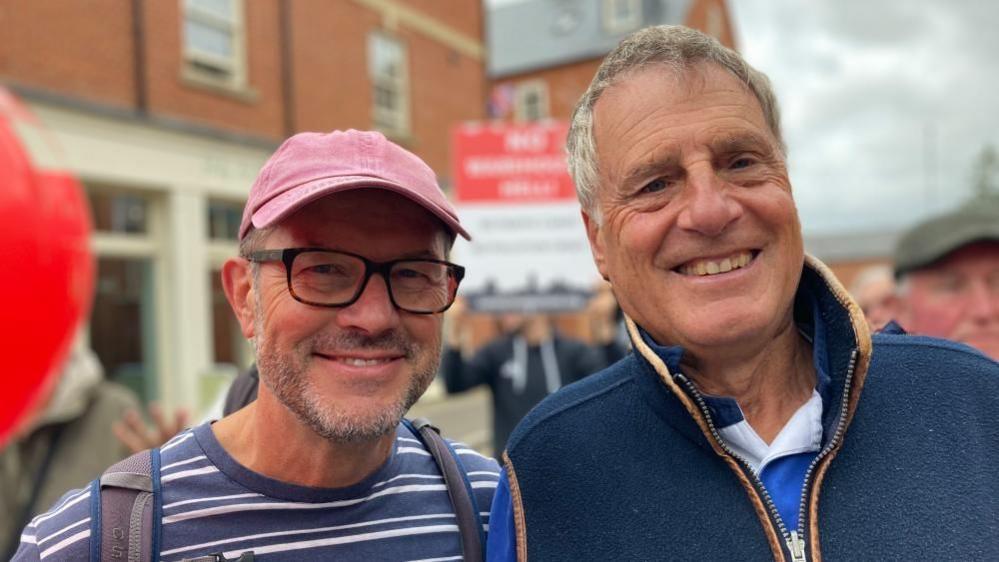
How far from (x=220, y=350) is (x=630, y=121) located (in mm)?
9791

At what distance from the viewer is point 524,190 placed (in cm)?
523

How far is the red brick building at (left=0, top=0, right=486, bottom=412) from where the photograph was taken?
830 cm

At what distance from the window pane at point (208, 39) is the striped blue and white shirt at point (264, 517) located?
30.7 ft

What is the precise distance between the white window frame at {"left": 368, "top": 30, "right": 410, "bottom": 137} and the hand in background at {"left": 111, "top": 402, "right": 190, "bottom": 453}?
1095cm

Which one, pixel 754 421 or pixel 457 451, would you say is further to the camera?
pixel 457 451

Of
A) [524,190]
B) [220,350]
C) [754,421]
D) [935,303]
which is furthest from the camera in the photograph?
[220,350]

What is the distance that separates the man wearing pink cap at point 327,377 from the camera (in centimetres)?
151

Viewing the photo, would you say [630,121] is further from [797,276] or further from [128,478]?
[128,478]

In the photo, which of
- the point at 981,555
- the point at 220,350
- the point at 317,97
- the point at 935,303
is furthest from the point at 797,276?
the point at 317,97

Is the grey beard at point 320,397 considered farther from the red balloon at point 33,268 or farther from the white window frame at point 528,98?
the white window frame at point 528,98

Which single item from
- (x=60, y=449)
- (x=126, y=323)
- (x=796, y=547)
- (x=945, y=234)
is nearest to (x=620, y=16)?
(x=126, y=323)

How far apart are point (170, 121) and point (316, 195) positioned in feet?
29.0

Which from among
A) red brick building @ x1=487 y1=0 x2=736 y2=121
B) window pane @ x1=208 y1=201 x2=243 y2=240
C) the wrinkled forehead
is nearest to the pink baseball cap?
the wrinkled forehead

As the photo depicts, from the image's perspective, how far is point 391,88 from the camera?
13766mm
